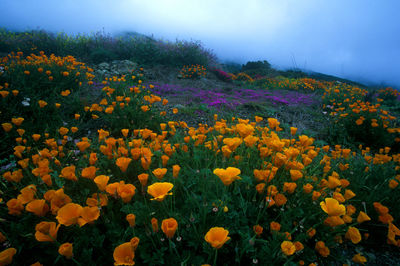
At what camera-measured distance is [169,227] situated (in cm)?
92

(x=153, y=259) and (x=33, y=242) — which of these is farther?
(x=33, y=242)

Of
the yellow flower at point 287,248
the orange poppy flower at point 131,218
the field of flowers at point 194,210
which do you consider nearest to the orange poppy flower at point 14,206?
the field of flowers at point 194,210

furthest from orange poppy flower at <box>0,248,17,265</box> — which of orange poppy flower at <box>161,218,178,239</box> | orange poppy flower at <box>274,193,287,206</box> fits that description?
orange poppy flower at <box>274,193,287,206</box>

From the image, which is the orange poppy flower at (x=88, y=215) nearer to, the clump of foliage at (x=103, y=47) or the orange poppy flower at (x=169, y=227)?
the orange poppy flower at (x=169, y=227)

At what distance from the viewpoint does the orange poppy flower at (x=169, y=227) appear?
88 cm

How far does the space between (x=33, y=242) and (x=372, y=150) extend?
18.4 ft

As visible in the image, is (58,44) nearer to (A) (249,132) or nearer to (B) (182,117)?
(B) (182,117)

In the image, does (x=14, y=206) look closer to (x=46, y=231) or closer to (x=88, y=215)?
(x=46, y=231)

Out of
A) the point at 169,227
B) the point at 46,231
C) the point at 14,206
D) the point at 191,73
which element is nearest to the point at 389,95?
the point at 191,73

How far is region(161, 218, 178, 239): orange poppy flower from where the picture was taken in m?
0.88

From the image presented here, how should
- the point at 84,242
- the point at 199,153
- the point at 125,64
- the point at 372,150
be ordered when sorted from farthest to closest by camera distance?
the point at 125,64 < the point at 372,150 < the point at 199,153 < the point at 84,242

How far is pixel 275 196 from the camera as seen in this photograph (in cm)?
134

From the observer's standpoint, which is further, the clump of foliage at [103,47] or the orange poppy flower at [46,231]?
the clump of foliage at [103,47]

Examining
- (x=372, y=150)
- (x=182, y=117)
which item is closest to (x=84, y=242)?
(x=182, y=117)
